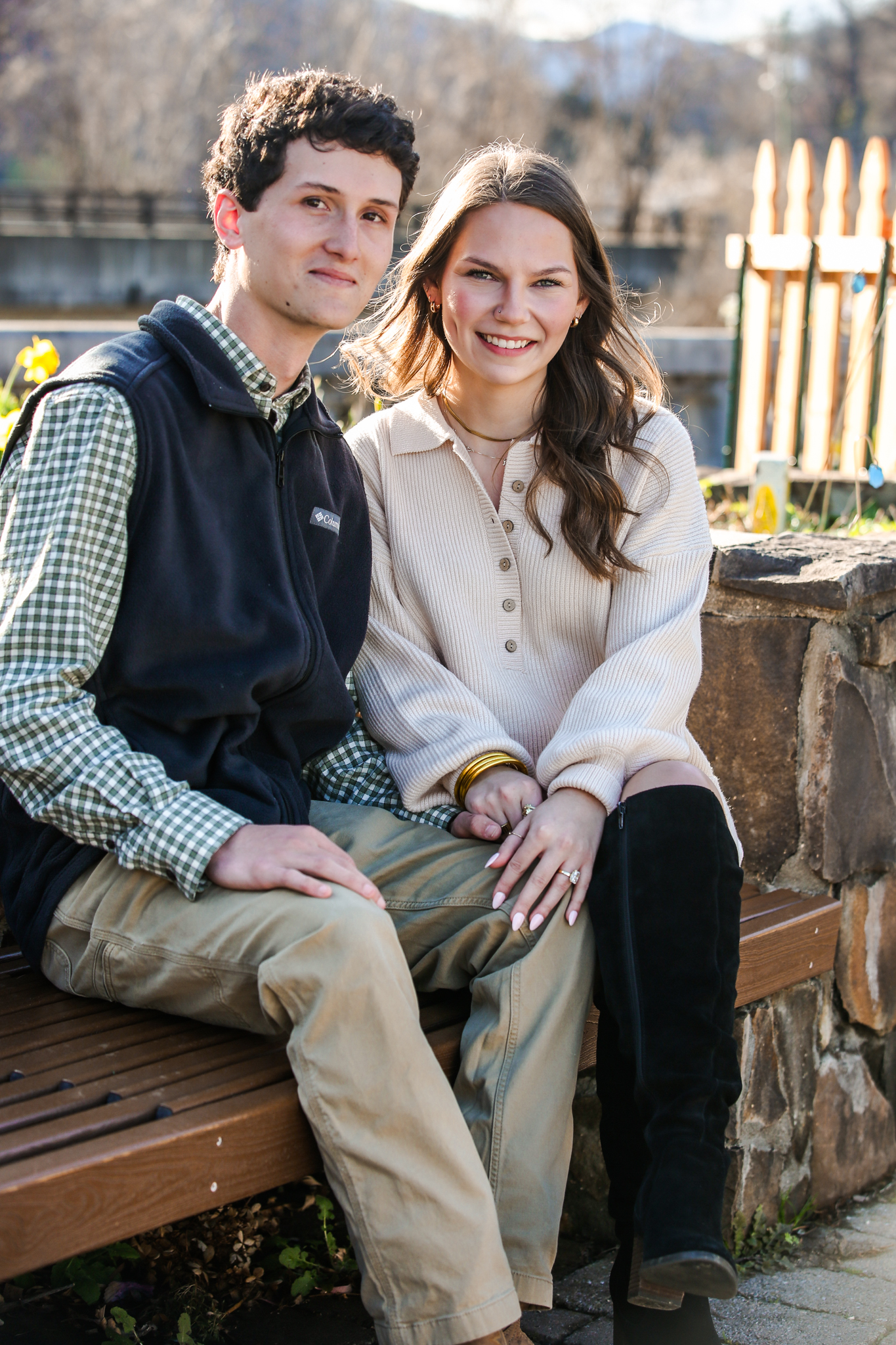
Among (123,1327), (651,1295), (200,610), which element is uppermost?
(200,610)

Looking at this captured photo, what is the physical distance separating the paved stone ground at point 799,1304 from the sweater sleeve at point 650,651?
904 mm

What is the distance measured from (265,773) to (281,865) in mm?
327

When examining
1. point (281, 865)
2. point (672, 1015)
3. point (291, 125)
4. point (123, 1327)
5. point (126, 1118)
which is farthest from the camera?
point (123, 1327)

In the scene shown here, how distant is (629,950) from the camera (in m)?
2.00

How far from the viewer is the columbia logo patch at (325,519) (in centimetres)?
226

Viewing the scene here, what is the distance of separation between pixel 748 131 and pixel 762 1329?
48.2 meters

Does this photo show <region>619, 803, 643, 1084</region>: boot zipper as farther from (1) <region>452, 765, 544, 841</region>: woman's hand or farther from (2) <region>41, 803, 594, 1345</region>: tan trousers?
(1) <region>452, 765, 544, 841</region>: woman's hand

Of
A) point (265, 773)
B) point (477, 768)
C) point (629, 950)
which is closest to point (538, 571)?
point (477, 768)

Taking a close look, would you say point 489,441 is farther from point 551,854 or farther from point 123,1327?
point 123,1327

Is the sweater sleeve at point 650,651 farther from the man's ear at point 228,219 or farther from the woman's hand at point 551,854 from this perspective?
the man's ear at point 228,219

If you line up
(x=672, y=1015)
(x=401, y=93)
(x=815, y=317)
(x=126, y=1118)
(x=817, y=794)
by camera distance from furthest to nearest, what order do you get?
1. (x=401, y=93)
2. (x=815, y=317)
3. (x=817, y=794)
4. (x=672, y=1015)
5. (x=126, y=1118)

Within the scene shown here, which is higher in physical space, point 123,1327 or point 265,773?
point 265,773

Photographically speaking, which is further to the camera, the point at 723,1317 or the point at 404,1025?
the point at 723,1317

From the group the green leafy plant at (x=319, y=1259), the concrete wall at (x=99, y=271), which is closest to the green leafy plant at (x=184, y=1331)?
the green leafy plant at (x=319, y=1259)
